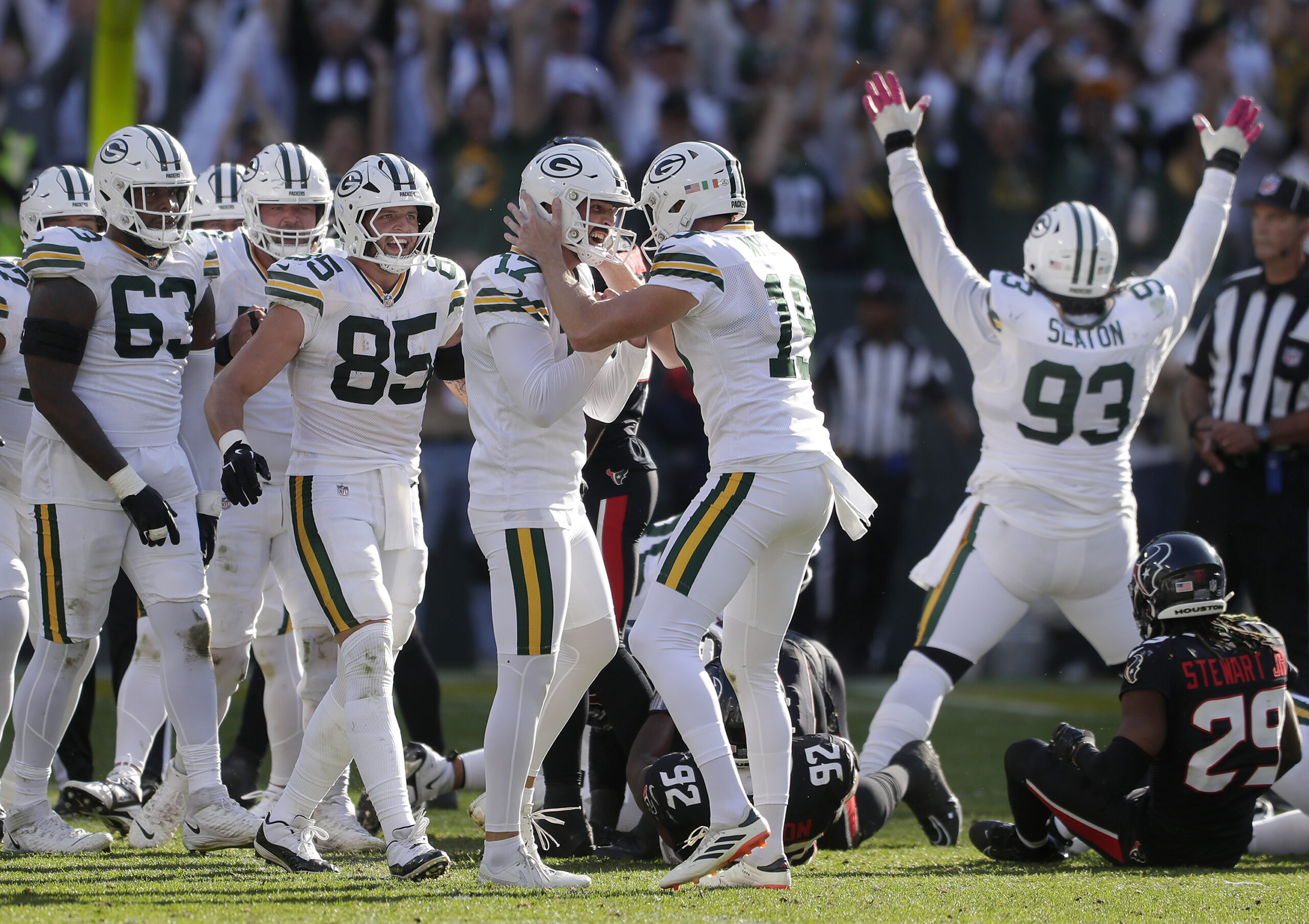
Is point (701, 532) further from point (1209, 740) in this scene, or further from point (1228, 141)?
point (1228, 141)

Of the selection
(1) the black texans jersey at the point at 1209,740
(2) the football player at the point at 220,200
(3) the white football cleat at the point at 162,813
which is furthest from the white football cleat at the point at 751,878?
(2) the football player at the point at 220,200

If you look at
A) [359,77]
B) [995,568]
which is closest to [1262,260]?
[995,568]

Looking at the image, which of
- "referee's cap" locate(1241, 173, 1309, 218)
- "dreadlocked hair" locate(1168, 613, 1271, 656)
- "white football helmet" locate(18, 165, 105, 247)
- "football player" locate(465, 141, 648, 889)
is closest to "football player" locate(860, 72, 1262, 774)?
"dreadlocked hair" locate(1168, 613, 1271, 656)

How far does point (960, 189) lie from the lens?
10.8m

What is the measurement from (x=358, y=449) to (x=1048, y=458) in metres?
2.42

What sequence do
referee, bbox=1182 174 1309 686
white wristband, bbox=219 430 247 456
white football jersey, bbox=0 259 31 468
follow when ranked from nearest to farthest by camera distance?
white wristband, bbox=219 430 247 456, white football jersey, bbox=0 259 31 468, referee, bbox=1182 174 1309 686

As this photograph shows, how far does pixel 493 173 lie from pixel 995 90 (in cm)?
369

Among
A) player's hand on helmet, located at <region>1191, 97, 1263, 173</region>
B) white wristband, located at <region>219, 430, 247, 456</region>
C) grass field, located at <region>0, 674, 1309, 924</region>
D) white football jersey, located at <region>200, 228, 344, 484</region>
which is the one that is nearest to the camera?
grass field, located at <region>0, 674, 1309, 924</region>

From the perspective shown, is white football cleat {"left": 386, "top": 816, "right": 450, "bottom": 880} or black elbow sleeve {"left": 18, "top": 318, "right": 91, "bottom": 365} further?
black elbow sleeve {"left": 18, "top": 318, "right": 91, "bottom": 365}

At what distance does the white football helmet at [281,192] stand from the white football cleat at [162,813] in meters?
1.72

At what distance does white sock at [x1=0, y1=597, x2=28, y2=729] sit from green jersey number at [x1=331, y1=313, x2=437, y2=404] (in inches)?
54.6

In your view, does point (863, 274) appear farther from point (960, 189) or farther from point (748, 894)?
point (748, 894)

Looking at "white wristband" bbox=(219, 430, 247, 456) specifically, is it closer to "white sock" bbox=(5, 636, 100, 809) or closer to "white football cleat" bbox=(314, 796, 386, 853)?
"white sock" bbox=(5, 636, 100, 809)

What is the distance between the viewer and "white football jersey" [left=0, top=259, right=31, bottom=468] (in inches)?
205
